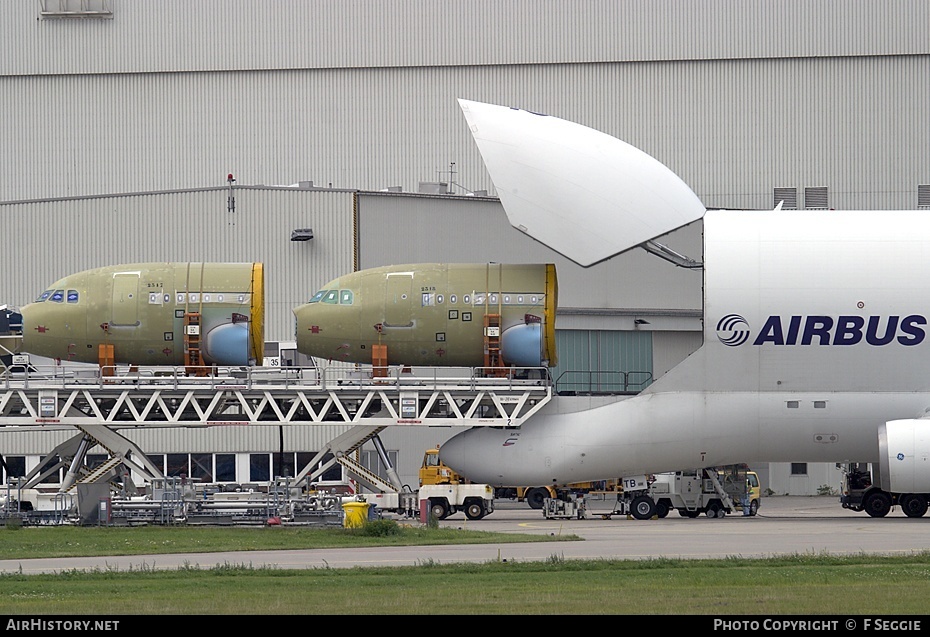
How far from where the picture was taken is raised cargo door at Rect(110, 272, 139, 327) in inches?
1626

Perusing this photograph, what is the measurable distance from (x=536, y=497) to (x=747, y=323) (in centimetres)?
1555

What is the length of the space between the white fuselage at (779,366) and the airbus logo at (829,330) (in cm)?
3

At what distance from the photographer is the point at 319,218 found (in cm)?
5750

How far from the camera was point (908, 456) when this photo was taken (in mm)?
37562

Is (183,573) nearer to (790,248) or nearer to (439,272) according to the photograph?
(439,272)

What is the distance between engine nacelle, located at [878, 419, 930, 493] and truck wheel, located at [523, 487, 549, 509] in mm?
16568

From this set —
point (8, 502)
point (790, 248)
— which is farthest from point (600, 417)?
point (8, 502)

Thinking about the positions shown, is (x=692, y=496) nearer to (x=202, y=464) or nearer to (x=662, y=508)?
(x=662, y=508)

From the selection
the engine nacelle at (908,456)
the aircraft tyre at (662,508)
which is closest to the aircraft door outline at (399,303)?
the aircraft tyre at (662,508)

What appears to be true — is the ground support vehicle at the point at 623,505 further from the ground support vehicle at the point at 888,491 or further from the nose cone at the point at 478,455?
the ground support vehicle at the point at 888,491

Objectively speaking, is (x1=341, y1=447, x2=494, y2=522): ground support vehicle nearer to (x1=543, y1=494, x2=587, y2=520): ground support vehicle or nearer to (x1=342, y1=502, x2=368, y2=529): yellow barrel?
(x1=543, y1=494, x2=587, y2=520): ground support vehicle

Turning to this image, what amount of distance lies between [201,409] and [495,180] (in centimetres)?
1104

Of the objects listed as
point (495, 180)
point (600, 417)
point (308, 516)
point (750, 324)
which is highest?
point (495, 180)

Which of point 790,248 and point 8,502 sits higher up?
point 790,248
